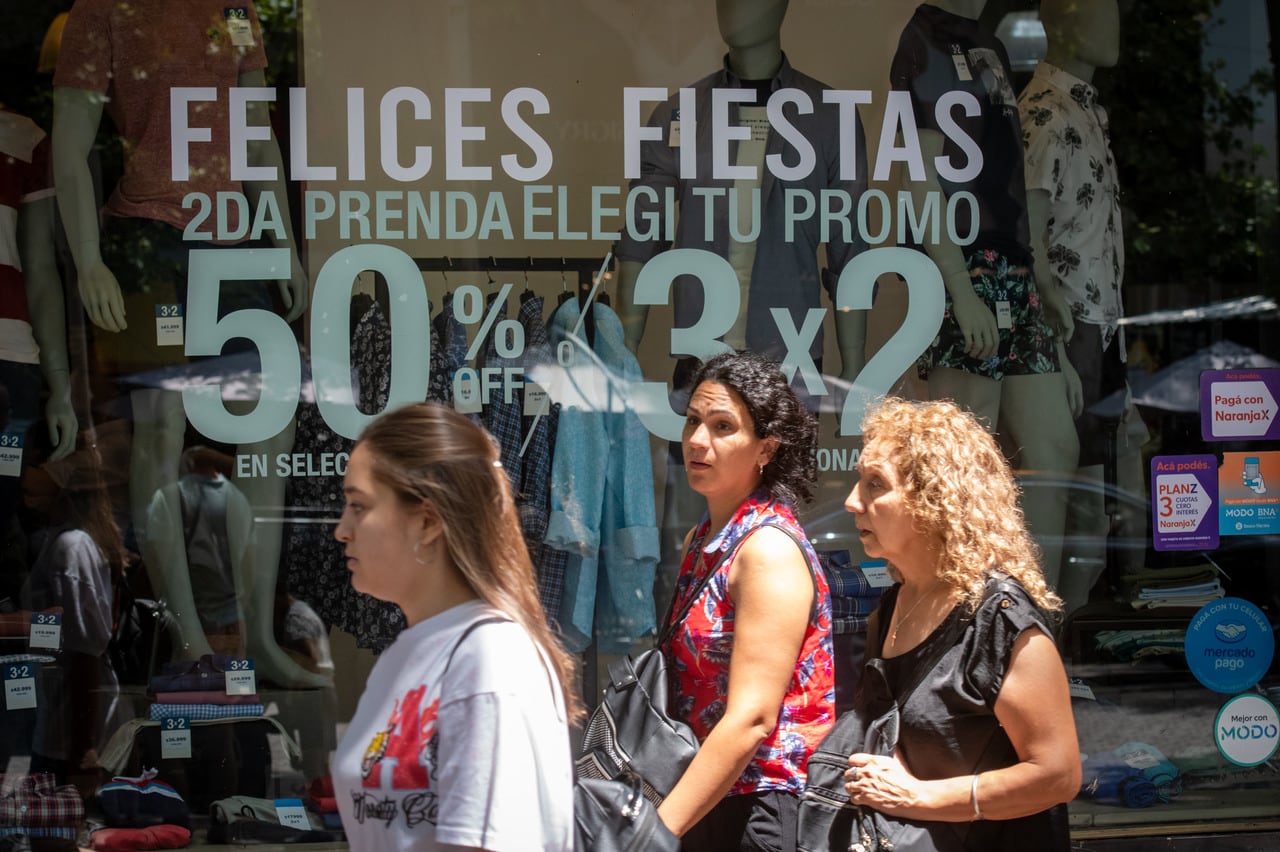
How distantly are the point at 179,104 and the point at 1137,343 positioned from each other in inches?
144

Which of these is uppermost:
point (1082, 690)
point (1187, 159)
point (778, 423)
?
point (1187, 159)

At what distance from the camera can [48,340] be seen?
452cm

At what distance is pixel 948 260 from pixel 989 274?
17cm

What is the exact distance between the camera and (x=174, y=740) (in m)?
4.44

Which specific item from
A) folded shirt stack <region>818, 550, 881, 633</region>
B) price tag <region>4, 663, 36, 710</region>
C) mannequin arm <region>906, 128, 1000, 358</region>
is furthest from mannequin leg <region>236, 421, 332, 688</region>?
mannequin arm <region>906, 128, 1000, 358</region>

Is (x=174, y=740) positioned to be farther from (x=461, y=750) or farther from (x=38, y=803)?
(x=461, y=750)

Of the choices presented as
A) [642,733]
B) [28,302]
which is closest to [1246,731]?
[642,733]

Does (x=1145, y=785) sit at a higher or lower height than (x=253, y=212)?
lower

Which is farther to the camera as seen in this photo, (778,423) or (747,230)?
(747,230)

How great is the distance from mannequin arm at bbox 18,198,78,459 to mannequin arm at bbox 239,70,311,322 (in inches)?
29.2

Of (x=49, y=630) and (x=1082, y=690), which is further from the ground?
(x=49, y=630)

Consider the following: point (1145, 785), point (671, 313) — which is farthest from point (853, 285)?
point (1145, 785)

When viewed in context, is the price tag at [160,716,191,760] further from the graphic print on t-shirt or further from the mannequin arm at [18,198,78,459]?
the graphic print on t-shirt

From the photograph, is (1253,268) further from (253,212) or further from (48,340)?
(48,340)
